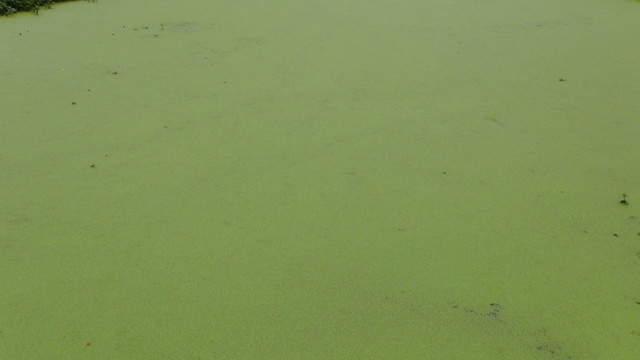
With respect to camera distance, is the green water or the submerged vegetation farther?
the submerged vegetation

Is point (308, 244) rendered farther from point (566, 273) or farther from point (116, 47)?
point (116, 47)

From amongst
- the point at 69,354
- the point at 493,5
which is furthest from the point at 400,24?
the point at 69,354

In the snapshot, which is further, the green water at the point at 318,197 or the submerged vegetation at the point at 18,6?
the submerged vegetation at the point at 18,6

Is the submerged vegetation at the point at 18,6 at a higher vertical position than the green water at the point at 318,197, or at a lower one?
higher

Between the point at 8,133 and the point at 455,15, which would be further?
the point at 455,15

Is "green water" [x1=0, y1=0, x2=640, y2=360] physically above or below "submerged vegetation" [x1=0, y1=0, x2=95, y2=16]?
below

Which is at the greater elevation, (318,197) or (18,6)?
(18,6)

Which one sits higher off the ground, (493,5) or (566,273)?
(493,5)

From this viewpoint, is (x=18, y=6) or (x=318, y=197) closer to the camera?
(x=318, y=197)
